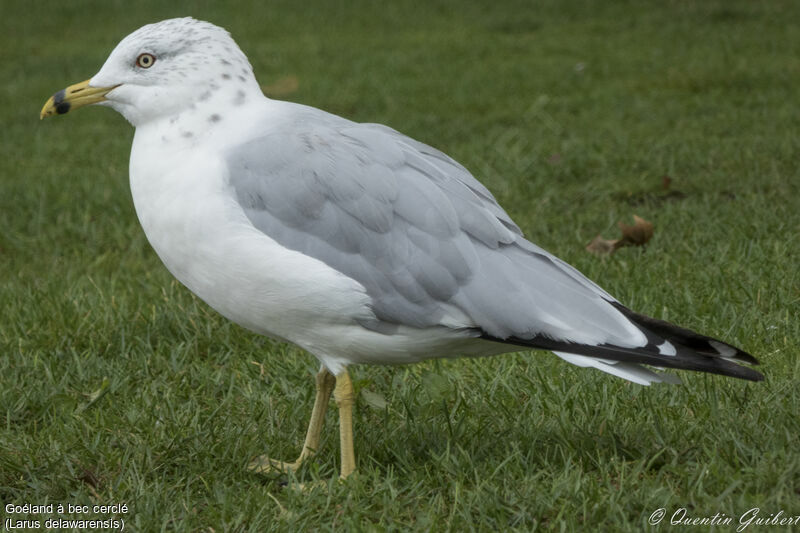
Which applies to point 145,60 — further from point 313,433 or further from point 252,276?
point 313,433

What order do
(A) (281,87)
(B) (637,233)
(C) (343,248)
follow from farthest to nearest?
(A) (281,87) → (B) (637,233) → (C) (343,248)

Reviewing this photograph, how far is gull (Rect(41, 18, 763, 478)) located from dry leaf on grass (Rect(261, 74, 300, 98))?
5935 millimetres

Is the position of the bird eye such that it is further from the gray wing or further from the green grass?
the green grass

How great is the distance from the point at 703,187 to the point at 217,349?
10.1ft

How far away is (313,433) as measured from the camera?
345cm

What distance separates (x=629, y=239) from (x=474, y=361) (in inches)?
58.8

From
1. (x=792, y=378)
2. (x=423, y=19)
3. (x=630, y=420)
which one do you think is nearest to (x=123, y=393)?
(x=630, y=420)

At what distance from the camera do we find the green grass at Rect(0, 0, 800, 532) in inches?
118

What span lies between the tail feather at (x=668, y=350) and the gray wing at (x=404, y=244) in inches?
1.2

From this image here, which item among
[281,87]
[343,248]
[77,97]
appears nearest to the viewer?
[343,248]

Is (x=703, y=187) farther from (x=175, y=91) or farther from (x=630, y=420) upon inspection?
(x=175, y=91)

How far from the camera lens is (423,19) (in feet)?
40.7

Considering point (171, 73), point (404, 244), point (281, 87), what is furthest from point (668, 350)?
point (281, 87)

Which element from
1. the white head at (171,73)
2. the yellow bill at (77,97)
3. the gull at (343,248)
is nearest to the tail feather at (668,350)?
the gull at (343,248)
